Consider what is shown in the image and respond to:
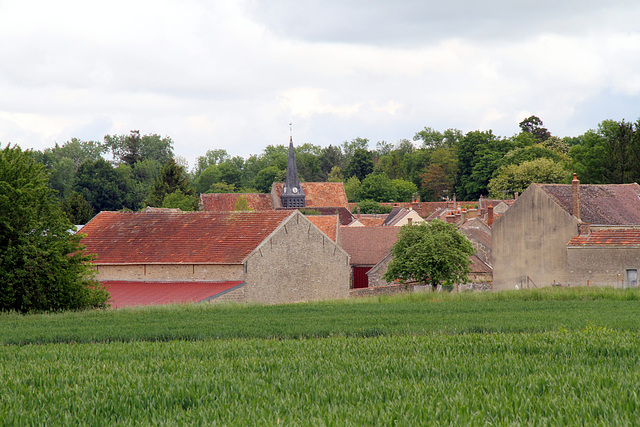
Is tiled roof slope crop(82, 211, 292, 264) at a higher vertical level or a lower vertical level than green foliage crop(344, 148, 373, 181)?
lower

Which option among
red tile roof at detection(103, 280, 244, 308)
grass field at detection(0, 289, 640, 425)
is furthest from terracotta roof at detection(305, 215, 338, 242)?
grass field at detection(0, 289, 640, 425)

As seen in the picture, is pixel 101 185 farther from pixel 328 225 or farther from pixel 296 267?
pixel 296 267

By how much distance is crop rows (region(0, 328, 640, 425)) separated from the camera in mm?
7594

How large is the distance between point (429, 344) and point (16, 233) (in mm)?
23175

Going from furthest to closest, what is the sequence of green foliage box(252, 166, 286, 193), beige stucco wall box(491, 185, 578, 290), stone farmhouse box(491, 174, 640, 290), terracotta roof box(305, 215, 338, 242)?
green foliage box(252, 166, 286, 193), terracotta roof box(305, 215, 338, 242), beige stucco wall box(491, 185, 578, 290), stone farmhouse box(491, 174, 640, 290)

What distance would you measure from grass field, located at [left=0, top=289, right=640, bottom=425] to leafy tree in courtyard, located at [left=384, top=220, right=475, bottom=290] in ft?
81.8

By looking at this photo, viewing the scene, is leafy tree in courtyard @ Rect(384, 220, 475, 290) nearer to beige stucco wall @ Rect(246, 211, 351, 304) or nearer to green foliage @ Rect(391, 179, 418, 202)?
beige stucco wall @ Rect(246, 211, 351, 304)

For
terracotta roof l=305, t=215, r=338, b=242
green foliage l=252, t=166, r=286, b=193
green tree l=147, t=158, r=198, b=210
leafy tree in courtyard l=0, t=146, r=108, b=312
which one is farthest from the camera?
green foliage l=252, t=166, r=286, b=193

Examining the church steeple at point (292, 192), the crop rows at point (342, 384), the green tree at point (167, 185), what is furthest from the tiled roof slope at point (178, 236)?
the church steeple at point (292, 192)

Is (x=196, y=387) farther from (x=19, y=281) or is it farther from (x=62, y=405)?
(x=19, y=281)

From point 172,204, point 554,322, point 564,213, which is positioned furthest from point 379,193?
point 554,322

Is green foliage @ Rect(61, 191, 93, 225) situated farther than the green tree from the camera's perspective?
No

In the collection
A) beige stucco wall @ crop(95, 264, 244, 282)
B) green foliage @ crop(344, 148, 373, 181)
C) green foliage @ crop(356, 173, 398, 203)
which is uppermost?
green foliage @ crop(344, 148, 373, 181)

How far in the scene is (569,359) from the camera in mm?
11422
